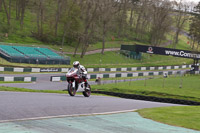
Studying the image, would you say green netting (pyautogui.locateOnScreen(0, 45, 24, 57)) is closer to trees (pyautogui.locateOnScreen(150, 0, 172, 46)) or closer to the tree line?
the tree line

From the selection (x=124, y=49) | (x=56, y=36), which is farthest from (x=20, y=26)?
(x=124, y=49)

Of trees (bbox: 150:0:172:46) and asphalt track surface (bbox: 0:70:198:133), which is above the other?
trees (bbox: 150:0:172:46)

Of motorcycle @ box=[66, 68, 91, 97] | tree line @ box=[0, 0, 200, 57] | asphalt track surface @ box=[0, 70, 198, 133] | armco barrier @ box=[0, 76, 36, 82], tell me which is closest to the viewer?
asphalt track surface @ box=[0, 70, 198, 133]

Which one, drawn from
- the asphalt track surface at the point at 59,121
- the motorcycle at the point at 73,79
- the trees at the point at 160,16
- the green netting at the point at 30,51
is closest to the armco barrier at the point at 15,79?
the green netting at the point at 30,51

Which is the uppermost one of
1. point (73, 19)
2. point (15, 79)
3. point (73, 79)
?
point (73, 19)

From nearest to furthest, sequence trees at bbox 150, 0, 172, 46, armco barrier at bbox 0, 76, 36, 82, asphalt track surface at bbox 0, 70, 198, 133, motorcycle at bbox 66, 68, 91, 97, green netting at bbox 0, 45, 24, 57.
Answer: asphalt track surface at bbox 0, 70, 198, 133, motorcycle at bbox 66, 68, 91, 97, armco barrier at bbox 0, 76, 36, 82, green netting at bbox 0, 45, 24, 57, trees at bbox 150, 0, 172, 46

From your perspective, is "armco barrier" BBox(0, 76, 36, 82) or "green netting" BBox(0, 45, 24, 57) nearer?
Answer: "armco barrier" BBox(0, 76, 36, 82)

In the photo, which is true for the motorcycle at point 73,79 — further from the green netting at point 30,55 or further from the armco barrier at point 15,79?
the green netting at point 30,55

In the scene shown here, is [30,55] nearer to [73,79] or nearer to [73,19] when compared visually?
[73,19]

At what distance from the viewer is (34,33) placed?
7244 centimetres

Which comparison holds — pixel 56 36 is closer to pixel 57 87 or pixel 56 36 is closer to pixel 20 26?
pixel 20 26

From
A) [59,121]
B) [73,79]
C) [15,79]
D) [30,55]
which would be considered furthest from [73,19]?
[59,121]

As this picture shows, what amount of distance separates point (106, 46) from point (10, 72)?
4090 cm

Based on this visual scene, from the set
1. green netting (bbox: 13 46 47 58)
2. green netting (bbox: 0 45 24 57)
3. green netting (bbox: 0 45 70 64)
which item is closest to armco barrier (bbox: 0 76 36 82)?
green netting (bbox: 0 45 70 64)
